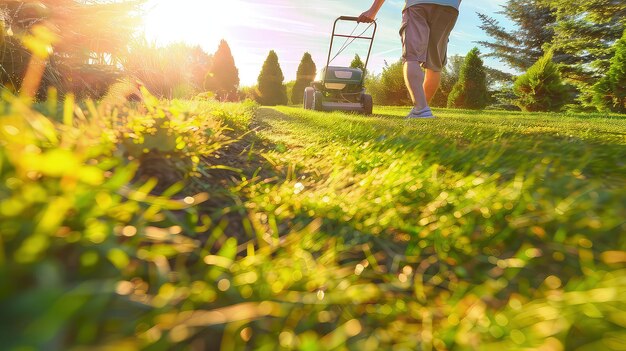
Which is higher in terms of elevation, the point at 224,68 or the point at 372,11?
the point at 224,68

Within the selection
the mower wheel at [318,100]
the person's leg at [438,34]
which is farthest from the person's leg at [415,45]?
the mower wheel at [318,100]

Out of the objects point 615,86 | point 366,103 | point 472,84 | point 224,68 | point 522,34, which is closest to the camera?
point 366,103

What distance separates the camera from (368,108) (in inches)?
300

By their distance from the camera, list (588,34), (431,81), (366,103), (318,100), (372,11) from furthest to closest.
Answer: (588,34)
(318,100)
(366,103)
(372,11)
(431,81)

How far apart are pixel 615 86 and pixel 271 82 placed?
68.6 feet

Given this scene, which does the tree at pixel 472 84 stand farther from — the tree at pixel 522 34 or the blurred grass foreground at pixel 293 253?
the blurred grass foreground at pixel 293 253

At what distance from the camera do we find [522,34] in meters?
24.2

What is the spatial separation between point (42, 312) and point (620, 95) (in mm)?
17031

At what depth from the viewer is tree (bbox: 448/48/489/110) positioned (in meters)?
16.3

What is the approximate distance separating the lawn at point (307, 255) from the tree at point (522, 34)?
2642 centimetres

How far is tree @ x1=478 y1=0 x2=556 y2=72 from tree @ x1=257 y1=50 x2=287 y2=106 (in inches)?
565

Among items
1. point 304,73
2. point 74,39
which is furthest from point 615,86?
point 304,73

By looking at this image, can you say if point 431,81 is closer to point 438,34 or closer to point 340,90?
point 438,34

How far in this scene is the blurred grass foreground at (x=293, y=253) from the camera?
1.97ft
